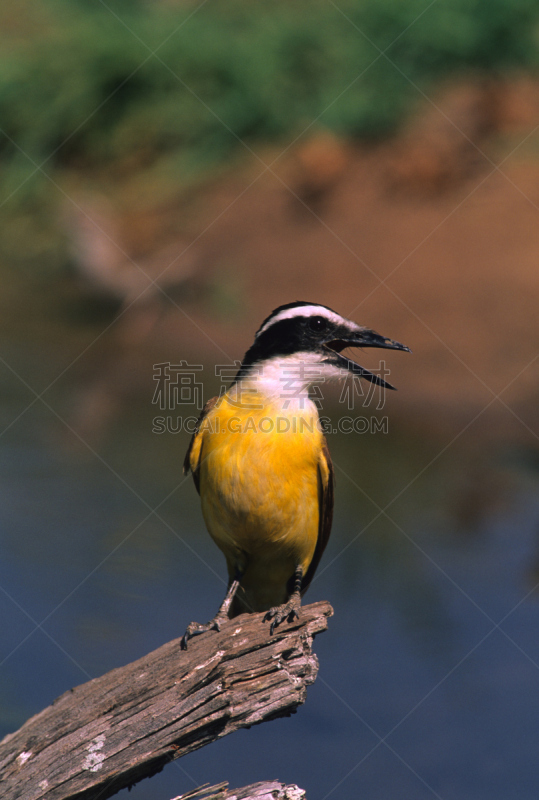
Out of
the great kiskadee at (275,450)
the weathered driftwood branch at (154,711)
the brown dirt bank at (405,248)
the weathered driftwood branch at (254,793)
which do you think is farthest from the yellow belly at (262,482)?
the brown dirt bank at (405,248)

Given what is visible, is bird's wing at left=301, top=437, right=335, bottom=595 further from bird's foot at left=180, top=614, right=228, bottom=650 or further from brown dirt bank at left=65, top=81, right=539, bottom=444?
brown dirt bank at left=65, top=81, right=539, bottom=444

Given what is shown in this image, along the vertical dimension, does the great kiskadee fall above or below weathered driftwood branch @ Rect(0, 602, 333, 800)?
above

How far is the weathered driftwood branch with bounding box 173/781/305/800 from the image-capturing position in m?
4.16

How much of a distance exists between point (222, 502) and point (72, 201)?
35.2 feet

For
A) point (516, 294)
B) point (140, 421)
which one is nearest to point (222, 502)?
point (140, 421)

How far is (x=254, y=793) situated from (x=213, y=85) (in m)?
13.5

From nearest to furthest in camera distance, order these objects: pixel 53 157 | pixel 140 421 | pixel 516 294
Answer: pixel 140 421
pixel 516 294
pixel 53 157

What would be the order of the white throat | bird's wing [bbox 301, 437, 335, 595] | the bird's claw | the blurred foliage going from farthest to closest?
1. the blurred foliage
2. bird's wing [bbox 301, 437, 335, 595]
3. the white throat
4. the bird's claw

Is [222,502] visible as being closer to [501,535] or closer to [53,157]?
[501,535]

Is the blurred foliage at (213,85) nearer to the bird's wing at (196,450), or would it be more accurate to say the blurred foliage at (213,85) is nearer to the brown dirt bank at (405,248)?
the brown dirt bank at (405,248)

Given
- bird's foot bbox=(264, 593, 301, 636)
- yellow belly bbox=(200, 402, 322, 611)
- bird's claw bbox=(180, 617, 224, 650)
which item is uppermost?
yellow belly bbox=(200, 402, 322, 611)

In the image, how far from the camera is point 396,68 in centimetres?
1541

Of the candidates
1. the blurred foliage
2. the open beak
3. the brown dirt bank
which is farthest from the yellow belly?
the blurred foliage

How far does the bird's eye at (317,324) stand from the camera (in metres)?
5.29
